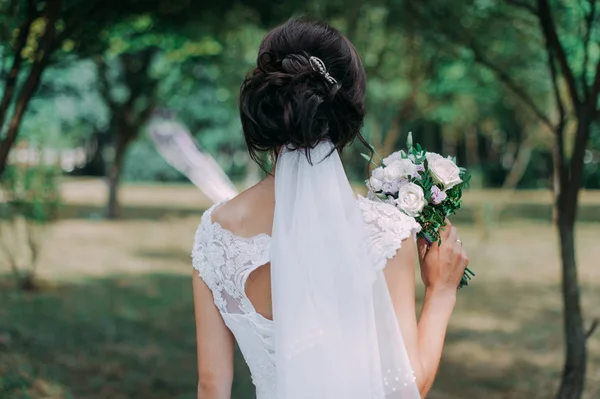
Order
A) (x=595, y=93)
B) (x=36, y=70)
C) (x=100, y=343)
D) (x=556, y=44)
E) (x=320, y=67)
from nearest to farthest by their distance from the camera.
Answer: (x=320, y=67)
(x=595, y=93)
(x=556, y=44)
(x=36, y=70)
(x=100, y=343)

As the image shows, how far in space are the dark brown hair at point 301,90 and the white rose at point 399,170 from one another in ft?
0.98

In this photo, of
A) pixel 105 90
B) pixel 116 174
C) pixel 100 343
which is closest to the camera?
pixel 100 343

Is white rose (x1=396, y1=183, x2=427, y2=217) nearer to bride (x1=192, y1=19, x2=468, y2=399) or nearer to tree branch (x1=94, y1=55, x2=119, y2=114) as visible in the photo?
bride (x1=192, y1=19, x2=468, y2=399)

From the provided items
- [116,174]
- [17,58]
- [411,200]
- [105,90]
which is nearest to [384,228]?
[411,200]

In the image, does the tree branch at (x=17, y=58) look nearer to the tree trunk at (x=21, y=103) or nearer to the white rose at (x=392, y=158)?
the tree trunk at (x=21, y=103)

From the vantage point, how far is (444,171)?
225cm

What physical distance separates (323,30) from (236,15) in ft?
17.3

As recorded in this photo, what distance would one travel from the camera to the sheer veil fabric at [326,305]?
198 cm

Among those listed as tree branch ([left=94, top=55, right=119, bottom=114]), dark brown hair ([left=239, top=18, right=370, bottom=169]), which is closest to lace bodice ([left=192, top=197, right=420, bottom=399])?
dark brown hair ([left=239, top=18, right=370, bottom=169])

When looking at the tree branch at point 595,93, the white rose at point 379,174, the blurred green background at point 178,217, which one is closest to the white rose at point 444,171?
the white rose at point 379,174

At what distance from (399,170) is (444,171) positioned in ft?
0.42

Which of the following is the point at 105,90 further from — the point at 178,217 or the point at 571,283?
the point at 571,283

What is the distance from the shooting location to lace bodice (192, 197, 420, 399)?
202 cm

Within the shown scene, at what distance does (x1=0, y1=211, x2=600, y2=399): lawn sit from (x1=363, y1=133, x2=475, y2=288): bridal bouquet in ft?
Answer: 12.4
